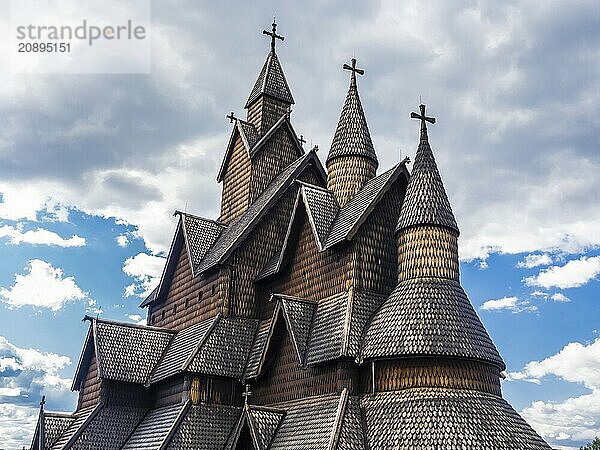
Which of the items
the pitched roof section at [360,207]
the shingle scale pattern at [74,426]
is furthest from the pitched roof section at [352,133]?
the shingle scale pattern at [74,426]

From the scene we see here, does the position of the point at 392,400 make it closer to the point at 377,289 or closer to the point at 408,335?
the point at 408,335

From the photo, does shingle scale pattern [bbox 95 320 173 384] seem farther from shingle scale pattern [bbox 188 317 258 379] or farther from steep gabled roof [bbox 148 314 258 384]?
shingle scale pattern [bbox 188 317 258 379]

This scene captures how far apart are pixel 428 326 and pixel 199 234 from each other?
12.6 m

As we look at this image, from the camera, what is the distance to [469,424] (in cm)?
1838

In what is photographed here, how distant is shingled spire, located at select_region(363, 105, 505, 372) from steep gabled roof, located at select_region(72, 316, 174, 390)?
1022cm

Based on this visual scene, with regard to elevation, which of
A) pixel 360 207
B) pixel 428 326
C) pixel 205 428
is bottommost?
pixel 205 428

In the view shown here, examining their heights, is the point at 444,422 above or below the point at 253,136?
below

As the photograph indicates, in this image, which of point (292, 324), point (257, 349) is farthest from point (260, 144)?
point (292, 324)

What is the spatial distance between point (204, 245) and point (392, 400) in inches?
482

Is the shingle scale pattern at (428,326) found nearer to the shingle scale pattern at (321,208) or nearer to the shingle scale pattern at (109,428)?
the shingle scale pattern at (321,208)

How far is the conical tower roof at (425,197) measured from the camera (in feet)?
70.2

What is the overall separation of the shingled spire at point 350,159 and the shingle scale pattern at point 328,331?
442cm

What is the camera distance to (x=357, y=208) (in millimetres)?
23375

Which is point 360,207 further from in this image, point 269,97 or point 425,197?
point 269,97
